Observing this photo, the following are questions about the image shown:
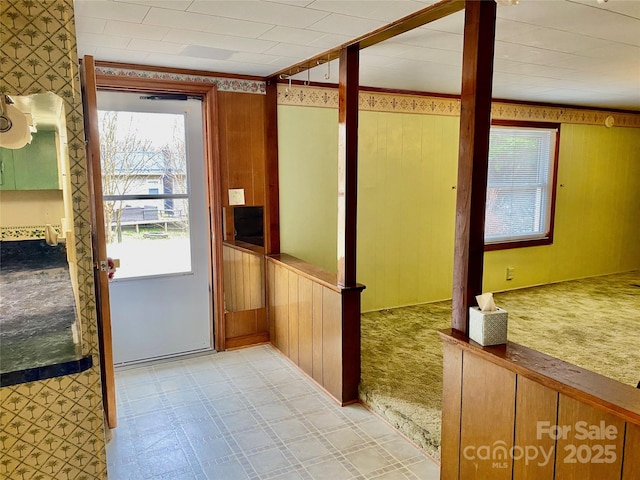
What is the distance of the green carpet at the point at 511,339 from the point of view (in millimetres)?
2879

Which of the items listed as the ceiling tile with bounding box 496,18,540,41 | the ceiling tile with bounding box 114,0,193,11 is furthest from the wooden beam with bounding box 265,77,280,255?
the ceiling tile with bounding box 496,18,540,41

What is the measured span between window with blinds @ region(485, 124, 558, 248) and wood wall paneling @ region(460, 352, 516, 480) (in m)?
3.50

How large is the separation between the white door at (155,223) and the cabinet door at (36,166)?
120 cm

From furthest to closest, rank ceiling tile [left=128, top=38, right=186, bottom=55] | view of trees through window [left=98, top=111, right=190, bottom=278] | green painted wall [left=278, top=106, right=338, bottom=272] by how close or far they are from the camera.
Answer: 1. green painted wall [left=278, top=106, right=338, bottom=272]
2. view of trees through window [left=98, top=111, right=190, bottom=278]
3. ceiling tile [left=128, top=38, right=186, bottom=55]

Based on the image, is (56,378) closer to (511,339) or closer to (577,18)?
(577,18)

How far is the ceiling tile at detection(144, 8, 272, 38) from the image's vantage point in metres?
2.30

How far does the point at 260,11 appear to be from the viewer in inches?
88.1

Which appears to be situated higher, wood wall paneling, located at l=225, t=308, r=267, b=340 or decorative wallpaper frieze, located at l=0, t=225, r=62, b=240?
decorative wallpaper frieze, located at l=0, t=225, r=62, b=240

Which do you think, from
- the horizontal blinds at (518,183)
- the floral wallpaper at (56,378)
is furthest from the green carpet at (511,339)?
the floral wallpaper at (56,378)

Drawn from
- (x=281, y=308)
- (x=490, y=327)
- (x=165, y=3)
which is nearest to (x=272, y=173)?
(x=281, y=308)

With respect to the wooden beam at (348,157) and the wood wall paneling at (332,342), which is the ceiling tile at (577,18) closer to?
the wooden beam at (348,157)

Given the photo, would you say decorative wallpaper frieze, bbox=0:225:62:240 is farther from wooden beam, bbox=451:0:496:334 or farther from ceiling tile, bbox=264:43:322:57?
wooden beam, bbox=451:0:496:334

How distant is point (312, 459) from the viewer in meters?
2.51

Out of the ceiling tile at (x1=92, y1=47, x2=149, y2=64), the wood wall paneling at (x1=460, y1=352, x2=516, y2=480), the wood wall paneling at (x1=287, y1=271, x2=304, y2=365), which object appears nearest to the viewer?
the wood wall paneling at (x1=460, y1=352, x2=516, y2=480)
